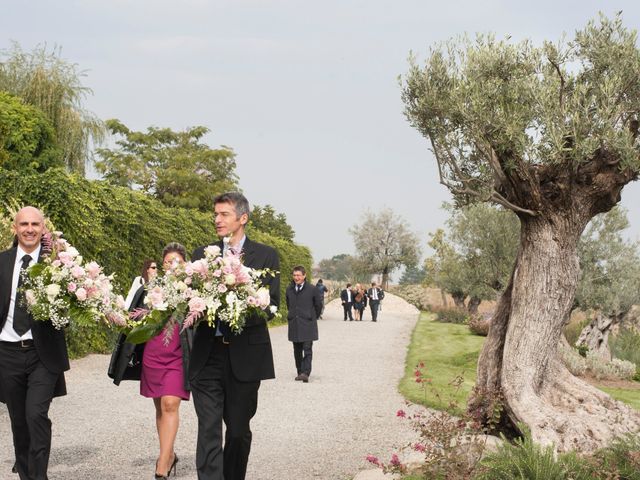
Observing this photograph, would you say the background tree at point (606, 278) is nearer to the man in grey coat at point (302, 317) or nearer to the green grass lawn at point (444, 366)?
the green grass lawn at point (444, 366)

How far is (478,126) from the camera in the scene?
826 cm

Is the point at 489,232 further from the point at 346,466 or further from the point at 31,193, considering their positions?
the point at 346,466

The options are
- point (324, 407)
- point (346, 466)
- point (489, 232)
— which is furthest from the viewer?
point (489, 232)

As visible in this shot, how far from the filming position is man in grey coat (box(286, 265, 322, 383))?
14.1 m

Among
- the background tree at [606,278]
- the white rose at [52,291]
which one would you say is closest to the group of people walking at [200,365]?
the white rose at [52,291]

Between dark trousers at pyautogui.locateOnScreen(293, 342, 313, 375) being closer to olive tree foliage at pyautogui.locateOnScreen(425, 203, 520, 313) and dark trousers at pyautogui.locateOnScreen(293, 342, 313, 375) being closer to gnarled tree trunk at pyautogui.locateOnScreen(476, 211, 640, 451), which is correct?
gnarled tree trunk at pyautogui.locateOnScreen(476, 211, 640, 451)

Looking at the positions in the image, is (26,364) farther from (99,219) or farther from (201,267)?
(99,219)

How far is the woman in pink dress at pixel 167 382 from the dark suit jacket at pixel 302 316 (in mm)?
7146

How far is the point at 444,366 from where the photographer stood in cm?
1897

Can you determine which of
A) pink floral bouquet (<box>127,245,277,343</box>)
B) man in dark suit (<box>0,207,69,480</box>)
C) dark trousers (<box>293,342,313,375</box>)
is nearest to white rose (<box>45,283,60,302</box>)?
man in dark suit (<box>0,207,69,480</box>)

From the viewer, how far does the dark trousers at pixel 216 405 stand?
5387 millimetres

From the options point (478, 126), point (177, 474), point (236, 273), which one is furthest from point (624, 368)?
point (236, 273)

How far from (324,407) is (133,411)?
2727 mm

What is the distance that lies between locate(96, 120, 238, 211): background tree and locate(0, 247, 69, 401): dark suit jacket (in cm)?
4559
